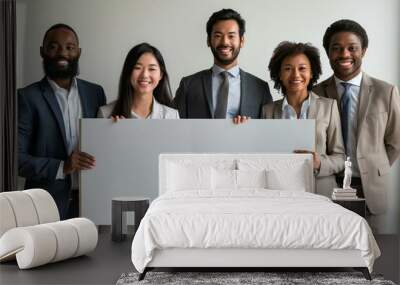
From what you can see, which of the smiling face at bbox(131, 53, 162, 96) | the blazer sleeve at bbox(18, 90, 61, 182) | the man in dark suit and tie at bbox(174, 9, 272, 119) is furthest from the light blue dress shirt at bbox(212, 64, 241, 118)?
the blazer sleeve at bbox(18, 90, 61, 182)

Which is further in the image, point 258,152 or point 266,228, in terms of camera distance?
point 258,152

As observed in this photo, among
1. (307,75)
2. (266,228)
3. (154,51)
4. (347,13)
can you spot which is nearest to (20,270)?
(266,228)

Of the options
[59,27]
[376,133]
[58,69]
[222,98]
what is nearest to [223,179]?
[222,98]

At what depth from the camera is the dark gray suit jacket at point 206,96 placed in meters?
7.96

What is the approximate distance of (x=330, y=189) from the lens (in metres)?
7.81

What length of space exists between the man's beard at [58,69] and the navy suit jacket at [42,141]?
0.16m

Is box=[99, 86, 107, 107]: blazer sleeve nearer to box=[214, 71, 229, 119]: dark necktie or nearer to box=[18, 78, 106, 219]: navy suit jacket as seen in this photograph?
box=[18, 78, 106, 219]: navy suit jacket

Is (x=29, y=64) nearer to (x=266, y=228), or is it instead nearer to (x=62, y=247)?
(x=62, y=247)

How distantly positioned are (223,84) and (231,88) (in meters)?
0.10

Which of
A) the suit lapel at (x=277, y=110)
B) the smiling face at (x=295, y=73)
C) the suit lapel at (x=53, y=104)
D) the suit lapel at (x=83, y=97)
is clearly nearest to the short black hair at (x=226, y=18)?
the smiling face at (x=295, y=73)

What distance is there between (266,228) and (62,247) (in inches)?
68.2

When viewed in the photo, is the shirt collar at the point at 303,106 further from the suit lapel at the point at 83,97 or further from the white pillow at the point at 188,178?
the suit lapel at the point at 83,97

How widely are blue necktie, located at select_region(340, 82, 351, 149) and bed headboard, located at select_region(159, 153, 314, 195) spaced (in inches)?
25.9

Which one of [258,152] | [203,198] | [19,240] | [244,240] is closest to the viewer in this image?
[244,240]
